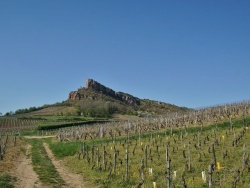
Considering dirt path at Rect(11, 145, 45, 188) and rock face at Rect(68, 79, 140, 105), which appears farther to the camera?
rock face at Rect(68, 79, 140, 105)

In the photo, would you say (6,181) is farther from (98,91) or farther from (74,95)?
(98,91)

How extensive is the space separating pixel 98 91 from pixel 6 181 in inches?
6599

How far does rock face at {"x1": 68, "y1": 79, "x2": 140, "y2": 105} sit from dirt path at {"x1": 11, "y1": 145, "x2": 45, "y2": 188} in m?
140

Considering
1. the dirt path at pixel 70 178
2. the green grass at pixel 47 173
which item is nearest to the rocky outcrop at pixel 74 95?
the green grass at pixel 47 173

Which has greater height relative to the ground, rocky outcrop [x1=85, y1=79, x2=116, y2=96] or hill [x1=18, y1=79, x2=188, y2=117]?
rocky outcrop [x1=85, y1=79, x2=116, y2=96]

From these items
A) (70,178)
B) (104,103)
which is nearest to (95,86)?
(104,103)

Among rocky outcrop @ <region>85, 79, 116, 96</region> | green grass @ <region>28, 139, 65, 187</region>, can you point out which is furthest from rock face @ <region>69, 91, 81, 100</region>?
green grass @ <region>28, 139, 65, 187</region>

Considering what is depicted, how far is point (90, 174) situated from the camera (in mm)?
21078

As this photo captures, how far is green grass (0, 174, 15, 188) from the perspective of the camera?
17.1 m

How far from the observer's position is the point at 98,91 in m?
186

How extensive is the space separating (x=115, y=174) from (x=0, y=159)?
440 inches

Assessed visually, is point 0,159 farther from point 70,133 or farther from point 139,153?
point 70,133

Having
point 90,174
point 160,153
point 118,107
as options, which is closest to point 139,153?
point 160,153

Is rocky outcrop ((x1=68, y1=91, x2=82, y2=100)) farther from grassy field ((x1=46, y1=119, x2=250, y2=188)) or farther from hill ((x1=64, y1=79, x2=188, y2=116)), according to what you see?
grassy field ((x1=46, y1=119, x2=250, y2=188))
